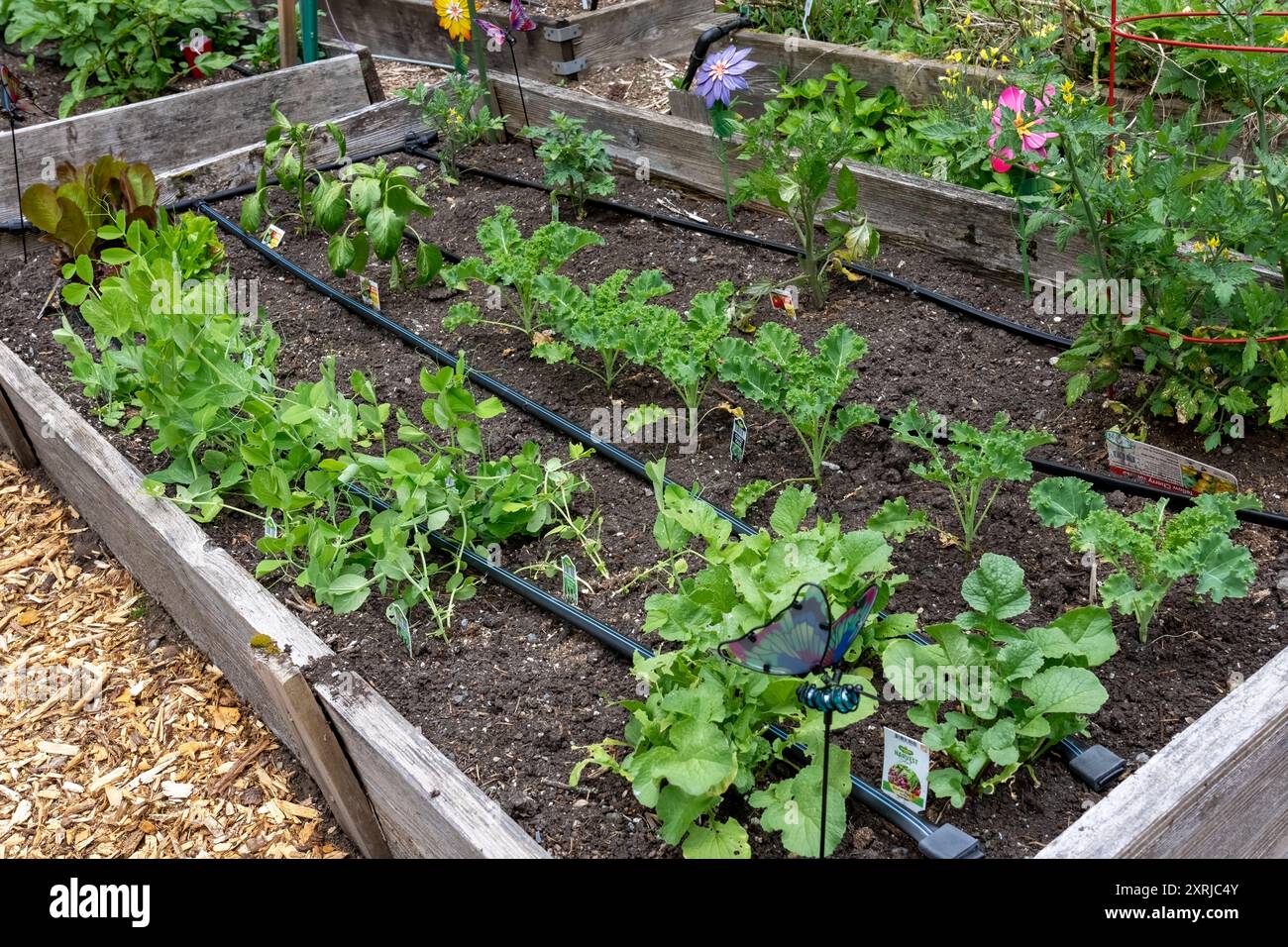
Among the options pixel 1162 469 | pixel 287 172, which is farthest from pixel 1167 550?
pixel 287 172

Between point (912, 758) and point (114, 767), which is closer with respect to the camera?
point (912, 758)

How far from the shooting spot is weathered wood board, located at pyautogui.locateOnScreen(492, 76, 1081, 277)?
10.8 feet

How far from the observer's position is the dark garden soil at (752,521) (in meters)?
1.93

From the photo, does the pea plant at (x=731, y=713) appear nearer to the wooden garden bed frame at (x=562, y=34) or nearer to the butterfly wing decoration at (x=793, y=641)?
the butterfly wing decoration at (x=793, y=641)

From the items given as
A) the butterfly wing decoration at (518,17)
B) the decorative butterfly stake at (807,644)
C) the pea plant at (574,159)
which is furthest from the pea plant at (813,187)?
the decorative butterfly stake at (807,644)

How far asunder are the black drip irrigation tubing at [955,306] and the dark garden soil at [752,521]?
29 millimetres

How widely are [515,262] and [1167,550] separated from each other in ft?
5.87

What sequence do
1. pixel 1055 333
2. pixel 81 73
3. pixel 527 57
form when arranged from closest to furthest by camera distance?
pixel 1055 333 → pixel 81 73 → pixel 527 57

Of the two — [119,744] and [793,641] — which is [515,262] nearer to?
[119,744]

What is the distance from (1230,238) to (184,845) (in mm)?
2355

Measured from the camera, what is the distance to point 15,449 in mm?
3516

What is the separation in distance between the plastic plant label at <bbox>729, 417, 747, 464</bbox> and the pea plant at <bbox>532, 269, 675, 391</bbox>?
0.27 m
